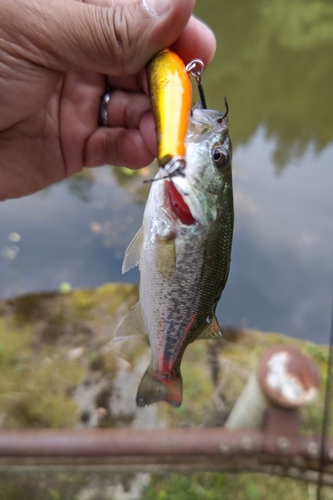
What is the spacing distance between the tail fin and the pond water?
2.53 metres

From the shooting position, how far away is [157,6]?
1273mm

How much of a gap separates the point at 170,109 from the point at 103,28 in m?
0.46

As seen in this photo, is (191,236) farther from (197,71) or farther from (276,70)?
(276,70)

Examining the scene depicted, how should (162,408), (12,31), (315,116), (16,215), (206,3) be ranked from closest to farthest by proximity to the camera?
(12,31), (162,408), (16,215), (315,116), (206,3)

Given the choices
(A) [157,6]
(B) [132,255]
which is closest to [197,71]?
(A) [157,6]

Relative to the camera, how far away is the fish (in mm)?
1249

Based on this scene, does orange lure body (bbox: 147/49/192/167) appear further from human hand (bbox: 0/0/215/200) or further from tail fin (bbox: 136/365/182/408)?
tail fin (bbox: 136/365/182/408)

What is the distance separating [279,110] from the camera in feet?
22.5

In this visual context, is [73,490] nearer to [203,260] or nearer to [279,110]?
[203,260]

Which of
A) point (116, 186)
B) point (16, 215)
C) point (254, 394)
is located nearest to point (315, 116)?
point (116, 186)

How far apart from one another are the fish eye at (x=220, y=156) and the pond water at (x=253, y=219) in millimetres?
2761

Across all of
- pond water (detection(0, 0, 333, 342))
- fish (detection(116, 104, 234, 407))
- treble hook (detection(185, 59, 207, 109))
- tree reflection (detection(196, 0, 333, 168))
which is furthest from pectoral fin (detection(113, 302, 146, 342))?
tree reflection (detection(196, 0, 333, 168))

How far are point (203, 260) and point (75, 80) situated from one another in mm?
1292

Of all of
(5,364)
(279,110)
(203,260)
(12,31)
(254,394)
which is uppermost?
(12,31)
